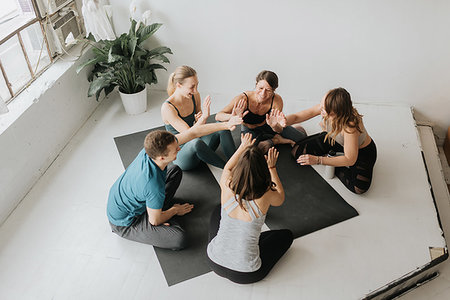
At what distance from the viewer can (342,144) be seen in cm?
334

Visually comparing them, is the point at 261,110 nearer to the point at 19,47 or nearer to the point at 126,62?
the point at 126,62

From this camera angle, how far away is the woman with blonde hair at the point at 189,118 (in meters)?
3.11

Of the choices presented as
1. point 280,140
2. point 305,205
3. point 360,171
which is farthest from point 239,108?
point 360,171

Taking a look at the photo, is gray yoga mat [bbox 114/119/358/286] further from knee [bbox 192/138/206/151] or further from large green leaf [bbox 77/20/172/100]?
large green leaf [bbox 77/20/172/100]

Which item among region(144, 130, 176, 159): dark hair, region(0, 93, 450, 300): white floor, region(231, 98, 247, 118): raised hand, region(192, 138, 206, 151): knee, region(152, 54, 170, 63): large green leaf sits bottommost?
region(0, 93, 450, 300): white floor

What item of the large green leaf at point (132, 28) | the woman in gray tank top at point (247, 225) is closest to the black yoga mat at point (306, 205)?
the woman in gray tank top at point (247, 225)

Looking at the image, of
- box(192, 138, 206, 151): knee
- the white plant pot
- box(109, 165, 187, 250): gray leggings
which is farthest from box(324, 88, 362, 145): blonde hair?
the white plant pot

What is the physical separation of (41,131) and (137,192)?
148cm

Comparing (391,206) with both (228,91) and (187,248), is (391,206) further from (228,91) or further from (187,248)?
(228,91)

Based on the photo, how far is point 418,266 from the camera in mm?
2770

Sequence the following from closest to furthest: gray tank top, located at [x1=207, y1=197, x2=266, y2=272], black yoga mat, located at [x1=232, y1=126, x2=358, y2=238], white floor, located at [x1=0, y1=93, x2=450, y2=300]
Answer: gray tank top, located at [x1=207, y1=197, x2=266, y2=272]
white floor, located at [x1=0, y1=93, x2=450, y2=300]
black yoga mat, located at [x1=232, y1=126, x2=358, y2=238]

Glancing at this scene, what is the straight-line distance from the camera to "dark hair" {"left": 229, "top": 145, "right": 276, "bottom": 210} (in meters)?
2.21

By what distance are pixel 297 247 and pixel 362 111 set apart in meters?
1.90

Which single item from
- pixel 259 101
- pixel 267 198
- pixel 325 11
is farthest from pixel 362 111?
pixel 267 198
